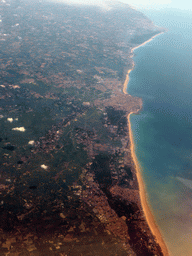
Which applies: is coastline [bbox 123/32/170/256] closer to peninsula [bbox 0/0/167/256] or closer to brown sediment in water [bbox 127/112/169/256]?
brown sediment in water [bbox 127/112/169/256]

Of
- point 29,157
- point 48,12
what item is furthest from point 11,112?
point 48,12

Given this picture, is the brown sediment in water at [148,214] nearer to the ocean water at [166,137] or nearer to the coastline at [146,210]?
the coastline at [146,210]

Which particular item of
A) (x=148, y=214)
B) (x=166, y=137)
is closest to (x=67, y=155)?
(x=148, y=214)

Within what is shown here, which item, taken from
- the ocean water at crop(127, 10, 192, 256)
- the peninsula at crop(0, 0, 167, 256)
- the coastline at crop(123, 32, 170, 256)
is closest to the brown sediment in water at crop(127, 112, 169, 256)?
the coastline at crop(123, 32, 170, 256)

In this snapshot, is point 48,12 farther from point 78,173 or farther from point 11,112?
point 78,173

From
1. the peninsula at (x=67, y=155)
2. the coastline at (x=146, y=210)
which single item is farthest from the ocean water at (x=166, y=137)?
the peninsula at (x=67, y=155)
